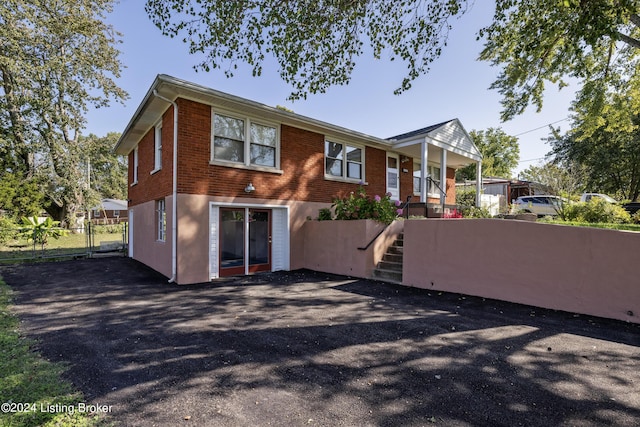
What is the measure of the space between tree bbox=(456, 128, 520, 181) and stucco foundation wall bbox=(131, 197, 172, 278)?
33657 millimetres

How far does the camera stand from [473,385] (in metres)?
3.04

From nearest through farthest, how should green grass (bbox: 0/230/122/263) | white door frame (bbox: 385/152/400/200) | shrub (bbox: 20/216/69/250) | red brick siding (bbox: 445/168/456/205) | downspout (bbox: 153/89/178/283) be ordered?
downspout (bbox: 153/89/178/283), green grass (bbox: 0/230/122/263), white door frame (bbox: 385/152/400/200), shrub (bbox: 20/216/69/250), red brick siding (bbox: 445/168/456/205)

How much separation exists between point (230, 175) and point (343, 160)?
4.78m

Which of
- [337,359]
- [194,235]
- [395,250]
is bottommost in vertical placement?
[337,359]

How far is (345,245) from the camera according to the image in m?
9.25

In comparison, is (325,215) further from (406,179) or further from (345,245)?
(406,179)

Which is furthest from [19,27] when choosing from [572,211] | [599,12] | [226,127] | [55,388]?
[572,211]

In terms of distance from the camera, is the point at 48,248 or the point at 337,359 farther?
the point at 48,248

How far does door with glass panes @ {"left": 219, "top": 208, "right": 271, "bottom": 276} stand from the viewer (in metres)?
8.95

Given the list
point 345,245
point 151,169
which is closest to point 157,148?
point 151,169

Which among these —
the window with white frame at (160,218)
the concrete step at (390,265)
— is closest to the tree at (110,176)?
the window with white frame at (160,218)

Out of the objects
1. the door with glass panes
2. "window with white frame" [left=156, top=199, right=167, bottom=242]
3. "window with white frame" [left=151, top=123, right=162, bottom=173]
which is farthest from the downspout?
"window with white frame" [left=151, top=123, right=162, bottom=173]

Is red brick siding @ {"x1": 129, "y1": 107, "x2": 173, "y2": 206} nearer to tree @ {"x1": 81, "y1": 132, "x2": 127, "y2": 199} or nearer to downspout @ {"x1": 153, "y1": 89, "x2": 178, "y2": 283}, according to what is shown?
downspout @ {"x1": 153, "y1": 89, "x2": 178, "y2": 283}

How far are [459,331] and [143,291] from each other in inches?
267
